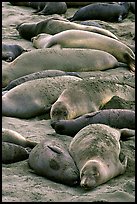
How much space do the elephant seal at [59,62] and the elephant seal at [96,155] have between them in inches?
69.2

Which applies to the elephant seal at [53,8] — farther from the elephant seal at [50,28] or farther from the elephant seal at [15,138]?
the elephant seal at [15,138]

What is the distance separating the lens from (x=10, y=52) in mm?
6215

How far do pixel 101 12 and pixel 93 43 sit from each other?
2.04 meters

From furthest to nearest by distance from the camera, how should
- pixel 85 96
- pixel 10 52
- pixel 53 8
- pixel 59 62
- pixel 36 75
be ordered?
pixel 53 8, pixel 10 52, pixel 59 62, pixel 36 75, pixel 85 96

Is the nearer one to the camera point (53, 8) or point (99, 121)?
point (99, 121)

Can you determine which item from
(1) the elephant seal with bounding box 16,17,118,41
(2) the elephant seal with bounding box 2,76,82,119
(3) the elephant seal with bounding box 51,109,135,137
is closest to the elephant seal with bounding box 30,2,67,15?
(1) the elephant seal with bounding box 16,17,118,41

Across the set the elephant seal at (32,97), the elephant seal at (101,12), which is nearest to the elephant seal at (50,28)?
the elephant seal at (101,12)

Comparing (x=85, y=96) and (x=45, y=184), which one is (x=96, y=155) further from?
(x=85, y=96)

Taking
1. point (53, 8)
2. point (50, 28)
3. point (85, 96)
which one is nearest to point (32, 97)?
point (85, 96)

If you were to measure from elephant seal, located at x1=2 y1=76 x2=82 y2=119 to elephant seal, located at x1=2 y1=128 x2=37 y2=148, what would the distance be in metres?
0.60

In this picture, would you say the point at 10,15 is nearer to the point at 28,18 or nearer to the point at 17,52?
the point at 28,18

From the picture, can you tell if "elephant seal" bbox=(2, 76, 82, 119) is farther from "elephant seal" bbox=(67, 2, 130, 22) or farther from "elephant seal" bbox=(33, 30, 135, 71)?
"elephant seal" bbox=(67, 2, 130, 22)

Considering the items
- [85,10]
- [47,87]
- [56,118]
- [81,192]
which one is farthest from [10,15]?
[81,192]

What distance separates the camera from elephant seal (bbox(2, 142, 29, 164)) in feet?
12.1
